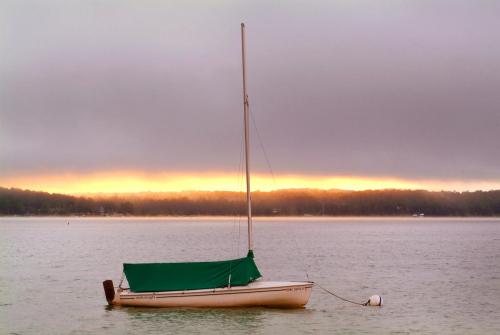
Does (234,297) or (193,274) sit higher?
(193,274)

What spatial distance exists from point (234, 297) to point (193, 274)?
2.66 meters

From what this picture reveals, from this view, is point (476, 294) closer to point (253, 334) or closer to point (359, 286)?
point (359, 286)

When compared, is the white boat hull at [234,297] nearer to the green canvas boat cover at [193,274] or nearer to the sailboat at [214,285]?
the sailboat at [214,285]

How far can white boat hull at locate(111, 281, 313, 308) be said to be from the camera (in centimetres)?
3716

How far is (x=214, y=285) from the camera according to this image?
37.7 metres

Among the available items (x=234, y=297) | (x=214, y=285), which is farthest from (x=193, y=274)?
(x=234, y=297)

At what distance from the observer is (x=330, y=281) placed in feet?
214

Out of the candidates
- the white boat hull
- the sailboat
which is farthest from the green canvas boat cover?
the white boat hull

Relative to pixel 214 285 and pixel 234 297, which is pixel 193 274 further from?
pixel 234 297

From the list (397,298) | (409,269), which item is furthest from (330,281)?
(409,269)

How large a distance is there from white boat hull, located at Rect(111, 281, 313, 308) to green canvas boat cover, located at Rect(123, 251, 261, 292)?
1.32 feet

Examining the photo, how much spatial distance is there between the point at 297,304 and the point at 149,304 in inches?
338

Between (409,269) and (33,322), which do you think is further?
(409,269)

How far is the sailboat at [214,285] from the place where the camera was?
3728cm
